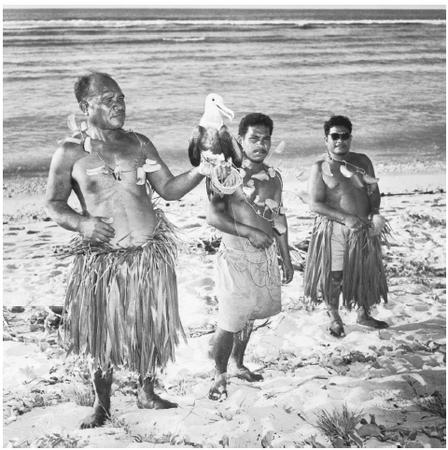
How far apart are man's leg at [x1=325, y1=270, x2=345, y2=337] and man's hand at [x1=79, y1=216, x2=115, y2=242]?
0.95 meters

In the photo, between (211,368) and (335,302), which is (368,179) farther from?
(211,368)

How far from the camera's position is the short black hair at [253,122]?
9.38ft

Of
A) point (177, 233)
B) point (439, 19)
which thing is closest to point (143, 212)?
point (177, 233)

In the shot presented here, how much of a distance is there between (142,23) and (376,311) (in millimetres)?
1556

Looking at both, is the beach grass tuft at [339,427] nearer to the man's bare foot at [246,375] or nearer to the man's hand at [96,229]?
the man's bare foot at [246,375]

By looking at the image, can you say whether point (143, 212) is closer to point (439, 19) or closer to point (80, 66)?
point (80, 66)

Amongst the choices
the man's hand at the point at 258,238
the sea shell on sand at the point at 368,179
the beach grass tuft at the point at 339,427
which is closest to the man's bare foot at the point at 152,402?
the beach grass tuft at the point at 339,427

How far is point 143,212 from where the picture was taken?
273 centimetres

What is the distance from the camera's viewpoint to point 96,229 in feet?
8.72

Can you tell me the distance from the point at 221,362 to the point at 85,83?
1.18 meters

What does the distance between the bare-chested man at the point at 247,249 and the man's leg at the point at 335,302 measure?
0.29 m

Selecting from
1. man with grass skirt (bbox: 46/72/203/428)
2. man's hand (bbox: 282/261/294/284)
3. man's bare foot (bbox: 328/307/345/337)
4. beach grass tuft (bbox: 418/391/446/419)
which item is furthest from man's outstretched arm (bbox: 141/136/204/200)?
beach grass tuft (bbox: 418/391/446/419)

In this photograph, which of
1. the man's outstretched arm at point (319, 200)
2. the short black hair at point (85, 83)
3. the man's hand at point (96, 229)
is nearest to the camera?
the man's hand at point (96, 229)

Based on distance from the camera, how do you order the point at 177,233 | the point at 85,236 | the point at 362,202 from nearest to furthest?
the point at 85,236 < the point at 177,233 < the point at 362,202
